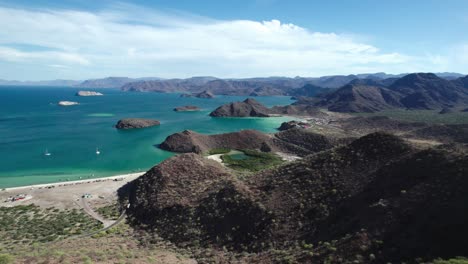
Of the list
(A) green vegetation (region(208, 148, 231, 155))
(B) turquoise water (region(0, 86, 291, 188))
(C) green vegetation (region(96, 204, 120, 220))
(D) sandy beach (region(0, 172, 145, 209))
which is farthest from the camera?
(A) green vegetation (region(208, 148, 231, 155))

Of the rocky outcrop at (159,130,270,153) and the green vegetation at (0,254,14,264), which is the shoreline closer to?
the rocky outcrop at (159,130,270,153)

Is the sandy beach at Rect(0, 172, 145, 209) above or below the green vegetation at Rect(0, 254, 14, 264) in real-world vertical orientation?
below

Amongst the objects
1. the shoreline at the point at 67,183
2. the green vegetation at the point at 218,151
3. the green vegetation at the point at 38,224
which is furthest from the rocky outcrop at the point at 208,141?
the green vegetation at the point at 38,224

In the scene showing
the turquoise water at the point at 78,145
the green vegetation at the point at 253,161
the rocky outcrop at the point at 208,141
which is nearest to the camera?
the turquoise water at the point at 78,145

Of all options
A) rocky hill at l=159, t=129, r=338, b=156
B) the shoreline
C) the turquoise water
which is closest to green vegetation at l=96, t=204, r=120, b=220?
the shoreline

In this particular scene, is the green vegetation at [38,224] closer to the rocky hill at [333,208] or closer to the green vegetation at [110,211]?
the green vegetation at [110,211]

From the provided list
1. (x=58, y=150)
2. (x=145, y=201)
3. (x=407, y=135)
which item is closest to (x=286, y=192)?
(x=145, y=201)
